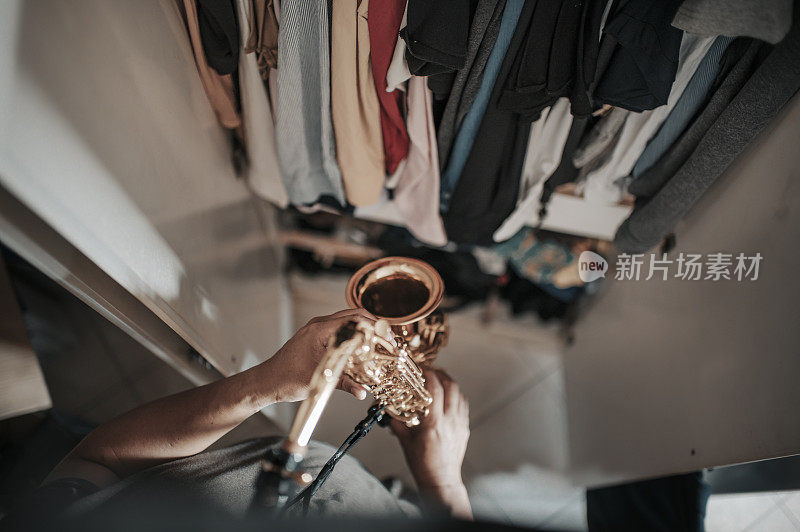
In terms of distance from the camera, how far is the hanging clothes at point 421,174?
0.89 meters

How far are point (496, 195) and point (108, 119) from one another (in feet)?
2.58

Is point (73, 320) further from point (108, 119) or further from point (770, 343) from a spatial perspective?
point (770, 343)

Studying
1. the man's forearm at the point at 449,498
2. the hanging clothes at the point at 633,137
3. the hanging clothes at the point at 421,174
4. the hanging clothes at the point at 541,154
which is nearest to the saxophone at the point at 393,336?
the man's forearm at the point at 449,498

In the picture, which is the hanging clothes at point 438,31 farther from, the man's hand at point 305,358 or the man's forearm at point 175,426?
the man's forearm at point 175,426

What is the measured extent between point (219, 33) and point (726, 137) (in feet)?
3.17

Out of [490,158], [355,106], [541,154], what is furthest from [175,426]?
[541,154]

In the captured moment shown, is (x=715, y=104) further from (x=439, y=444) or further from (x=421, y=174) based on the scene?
(x=439, y=444)

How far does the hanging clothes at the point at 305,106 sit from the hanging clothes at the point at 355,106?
22 millimetres

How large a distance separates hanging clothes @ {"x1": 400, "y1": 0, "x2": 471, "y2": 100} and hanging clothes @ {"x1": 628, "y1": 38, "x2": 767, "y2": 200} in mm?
468

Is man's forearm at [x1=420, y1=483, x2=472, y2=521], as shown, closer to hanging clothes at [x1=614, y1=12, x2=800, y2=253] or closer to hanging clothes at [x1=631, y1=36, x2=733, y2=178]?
hanging clothes at [x1=614, y1=12, x2=800, y2=253]

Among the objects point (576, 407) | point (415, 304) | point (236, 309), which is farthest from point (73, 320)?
point (576, 407)

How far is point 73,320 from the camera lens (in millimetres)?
1268

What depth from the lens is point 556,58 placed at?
75 centimetres

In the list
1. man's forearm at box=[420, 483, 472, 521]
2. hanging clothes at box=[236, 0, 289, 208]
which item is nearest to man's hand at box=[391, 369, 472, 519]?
man's forearm at box=[420, 483, 472, 521]
